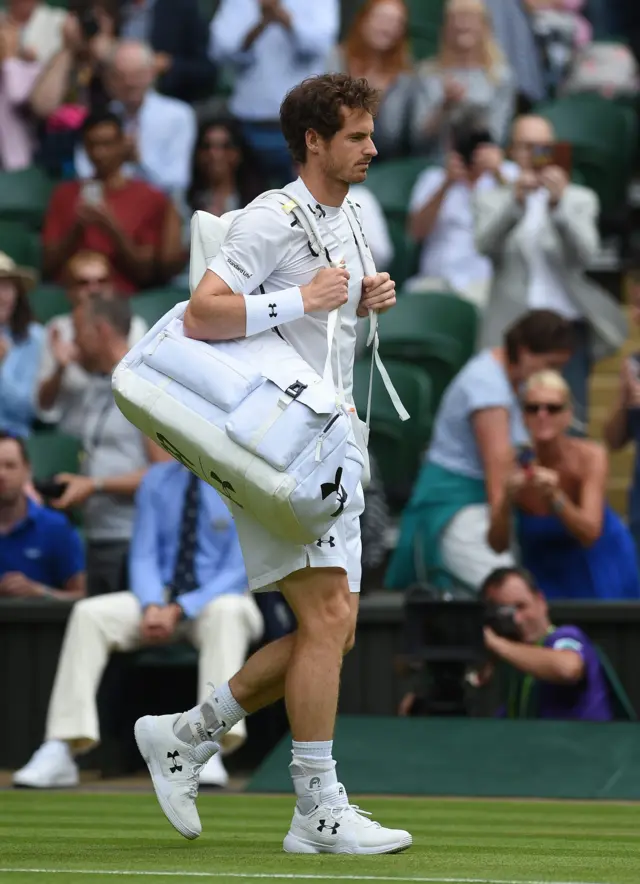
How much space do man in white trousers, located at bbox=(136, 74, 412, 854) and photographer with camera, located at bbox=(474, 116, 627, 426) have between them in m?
4.97

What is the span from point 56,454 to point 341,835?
516cm

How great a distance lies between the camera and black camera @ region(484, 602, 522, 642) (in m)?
7.52

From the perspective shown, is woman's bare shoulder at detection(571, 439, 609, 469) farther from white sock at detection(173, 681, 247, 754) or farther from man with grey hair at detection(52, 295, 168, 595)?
white sock at detection(173, 681, 247, 754)

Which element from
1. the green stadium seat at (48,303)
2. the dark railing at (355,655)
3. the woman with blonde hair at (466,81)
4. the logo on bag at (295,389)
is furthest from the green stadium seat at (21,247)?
the logo on bag at (295,389)

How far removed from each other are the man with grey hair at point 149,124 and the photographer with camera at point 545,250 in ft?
7.68

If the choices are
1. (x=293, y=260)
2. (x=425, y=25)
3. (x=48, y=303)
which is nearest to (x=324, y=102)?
(x=293, y=260)

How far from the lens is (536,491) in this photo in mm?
8008

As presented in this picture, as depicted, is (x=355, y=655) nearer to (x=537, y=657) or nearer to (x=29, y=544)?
(x=537, y=657)

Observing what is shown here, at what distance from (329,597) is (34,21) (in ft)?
29.3

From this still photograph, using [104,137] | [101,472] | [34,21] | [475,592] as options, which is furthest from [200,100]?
[475,592]

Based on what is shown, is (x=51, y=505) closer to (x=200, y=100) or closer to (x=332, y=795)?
(x=332, y=795)

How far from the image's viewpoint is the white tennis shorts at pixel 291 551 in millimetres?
4691

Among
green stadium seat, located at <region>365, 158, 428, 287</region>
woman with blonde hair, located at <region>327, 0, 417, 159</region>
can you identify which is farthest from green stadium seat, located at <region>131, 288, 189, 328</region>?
woman with blonde hair, located at <region>327, 0, 417, 159</region>

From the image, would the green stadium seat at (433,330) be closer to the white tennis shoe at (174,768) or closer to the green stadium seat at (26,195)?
the green stadium seat at (26,195)
